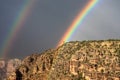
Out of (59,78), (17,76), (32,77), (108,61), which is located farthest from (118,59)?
(17,76)

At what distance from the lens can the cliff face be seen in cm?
13675

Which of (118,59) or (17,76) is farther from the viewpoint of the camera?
(17,76)

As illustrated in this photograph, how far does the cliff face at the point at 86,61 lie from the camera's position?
5384 inches

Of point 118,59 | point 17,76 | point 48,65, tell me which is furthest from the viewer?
point 17,76

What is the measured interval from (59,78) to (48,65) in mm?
20906

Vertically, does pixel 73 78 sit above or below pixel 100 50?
below

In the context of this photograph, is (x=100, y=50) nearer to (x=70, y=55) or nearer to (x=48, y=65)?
(x=70, y=55)

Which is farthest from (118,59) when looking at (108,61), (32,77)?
(32,77)

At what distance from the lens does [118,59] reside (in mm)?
136750

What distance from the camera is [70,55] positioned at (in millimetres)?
150750

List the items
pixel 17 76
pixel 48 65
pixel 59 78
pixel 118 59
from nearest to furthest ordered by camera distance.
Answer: pixel 118 59 → pixel 59 78 → pixel 48 65 → pixel 17 76

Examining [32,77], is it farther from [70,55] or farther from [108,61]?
[108,61]

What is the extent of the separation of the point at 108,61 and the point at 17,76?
67.8 metres

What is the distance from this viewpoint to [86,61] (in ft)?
467
